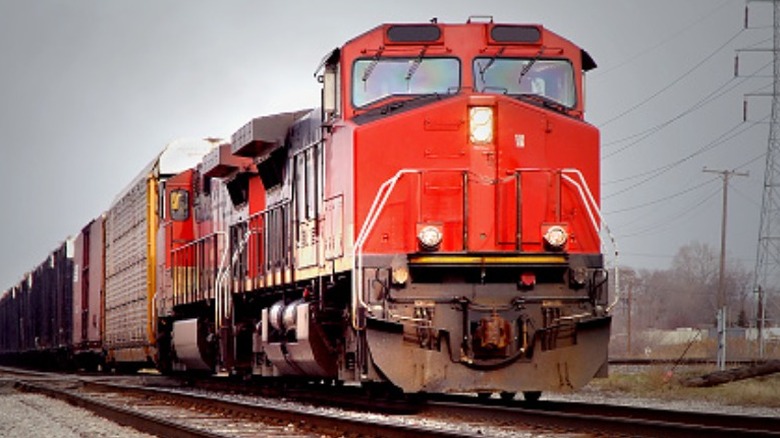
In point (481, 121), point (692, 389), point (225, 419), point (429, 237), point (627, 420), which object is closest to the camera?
point (627, 420)

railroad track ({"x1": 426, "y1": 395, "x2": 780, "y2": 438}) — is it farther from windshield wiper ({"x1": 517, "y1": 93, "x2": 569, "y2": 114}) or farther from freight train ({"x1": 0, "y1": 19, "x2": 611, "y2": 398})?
windshield wiper ({"x1": 517, "y1": 93, "x2": 569, "y2": 114})

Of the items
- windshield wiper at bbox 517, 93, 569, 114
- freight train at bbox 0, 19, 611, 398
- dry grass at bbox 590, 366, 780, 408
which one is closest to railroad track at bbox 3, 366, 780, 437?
freight train at bbox 0, 19, 611, 398

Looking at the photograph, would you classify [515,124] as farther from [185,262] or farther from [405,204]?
[185,262]

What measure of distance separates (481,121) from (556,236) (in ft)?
4.60

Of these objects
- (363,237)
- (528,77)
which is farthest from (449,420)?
(528,77)

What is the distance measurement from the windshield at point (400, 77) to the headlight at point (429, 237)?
1677mm

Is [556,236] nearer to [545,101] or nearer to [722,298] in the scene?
[545,101]

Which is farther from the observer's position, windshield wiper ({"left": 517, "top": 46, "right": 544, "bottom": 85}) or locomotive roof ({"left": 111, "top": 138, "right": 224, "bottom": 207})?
locomotive roof ({"left": 111, "top": 138, "right": 224, "bottom": 207})

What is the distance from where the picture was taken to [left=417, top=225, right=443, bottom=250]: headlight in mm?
12125

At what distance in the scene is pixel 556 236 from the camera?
40.6ft

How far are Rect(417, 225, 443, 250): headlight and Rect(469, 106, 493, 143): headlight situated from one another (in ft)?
3.81

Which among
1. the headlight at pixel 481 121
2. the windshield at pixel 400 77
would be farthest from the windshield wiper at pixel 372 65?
the headlight at pixel 481 121

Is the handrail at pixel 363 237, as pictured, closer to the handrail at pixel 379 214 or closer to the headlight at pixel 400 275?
the handrail at pixel 379 214

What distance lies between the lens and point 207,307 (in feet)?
67.3
